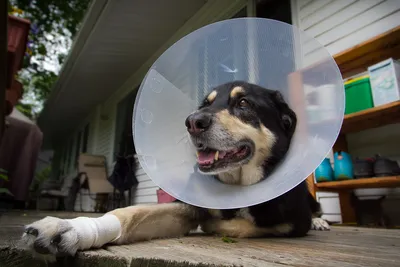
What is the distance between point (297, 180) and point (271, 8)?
11.0 feet

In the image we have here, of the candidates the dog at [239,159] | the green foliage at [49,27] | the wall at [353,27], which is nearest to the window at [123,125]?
the green foliage at [49,27]

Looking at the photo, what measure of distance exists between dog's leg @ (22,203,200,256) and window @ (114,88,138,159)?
476cm

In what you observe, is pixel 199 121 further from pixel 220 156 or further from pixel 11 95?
pixel 11 95

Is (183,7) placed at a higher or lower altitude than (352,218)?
higher

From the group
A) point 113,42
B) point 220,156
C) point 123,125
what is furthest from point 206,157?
point 123,125

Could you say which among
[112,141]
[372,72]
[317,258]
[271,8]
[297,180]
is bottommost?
[317,258]

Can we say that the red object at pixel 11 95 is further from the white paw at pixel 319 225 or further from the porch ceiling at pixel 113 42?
the white paw at pixel 319 225

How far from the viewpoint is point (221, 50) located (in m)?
1.64

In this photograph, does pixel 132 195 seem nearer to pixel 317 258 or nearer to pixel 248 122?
pixel 248 122

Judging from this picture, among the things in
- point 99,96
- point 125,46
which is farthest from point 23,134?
point 99,96

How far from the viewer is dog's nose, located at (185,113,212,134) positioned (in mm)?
1472

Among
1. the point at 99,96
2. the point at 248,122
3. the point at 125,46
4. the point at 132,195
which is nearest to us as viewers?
the point at 248,122

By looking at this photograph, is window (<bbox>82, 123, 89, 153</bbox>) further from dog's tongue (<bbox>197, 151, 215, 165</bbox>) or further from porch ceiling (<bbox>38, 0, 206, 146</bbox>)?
dog's tongue (<bbox>197, 151, 215, 165</bbox>)

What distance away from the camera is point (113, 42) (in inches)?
217
